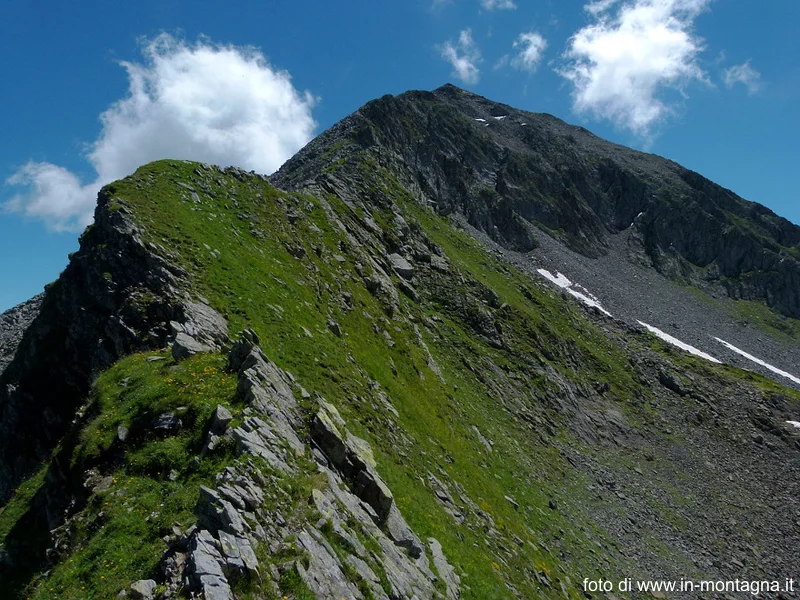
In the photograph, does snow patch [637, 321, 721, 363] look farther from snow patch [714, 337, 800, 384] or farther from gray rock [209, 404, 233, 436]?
gray rock [209, 404, 233, 436]

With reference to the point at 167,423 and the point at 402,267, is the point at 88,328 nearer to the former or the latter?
the point at 167,423

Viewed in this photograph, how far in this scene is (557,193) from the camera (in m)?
155

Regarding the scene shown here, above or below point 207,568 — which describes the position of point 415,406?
above

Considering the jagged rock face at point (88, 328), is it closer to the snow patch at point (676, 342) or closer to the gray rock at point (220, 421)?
the gray rock at point (220, 421)

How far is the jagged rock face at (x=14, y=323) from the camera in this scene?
5759 cm

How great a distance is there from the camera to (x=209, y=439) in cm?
1484

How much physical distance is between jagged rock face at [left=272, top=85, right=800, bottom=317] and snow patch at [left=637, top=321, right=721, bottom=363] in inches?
1274

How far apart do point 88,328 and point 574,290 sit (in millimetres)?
90981

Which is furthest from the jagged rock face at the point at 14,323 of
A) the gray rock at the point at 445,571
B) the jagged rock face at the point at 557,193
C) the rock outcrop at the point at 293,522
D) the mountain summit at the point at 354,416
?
the gray rock at the point at 445,571

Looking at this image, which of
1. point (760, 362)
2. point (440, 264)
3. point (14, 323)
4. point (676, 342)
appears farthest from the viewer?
point (760, 362)

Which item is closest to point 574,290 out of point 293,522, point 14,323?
point 14,323

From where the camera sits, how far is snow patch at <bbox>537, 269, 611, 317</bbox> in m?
98.4

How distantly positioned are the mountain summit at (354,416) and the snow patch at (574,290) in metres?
0.72

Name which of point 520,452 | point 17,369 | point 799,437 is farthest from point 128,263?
point 799,437
